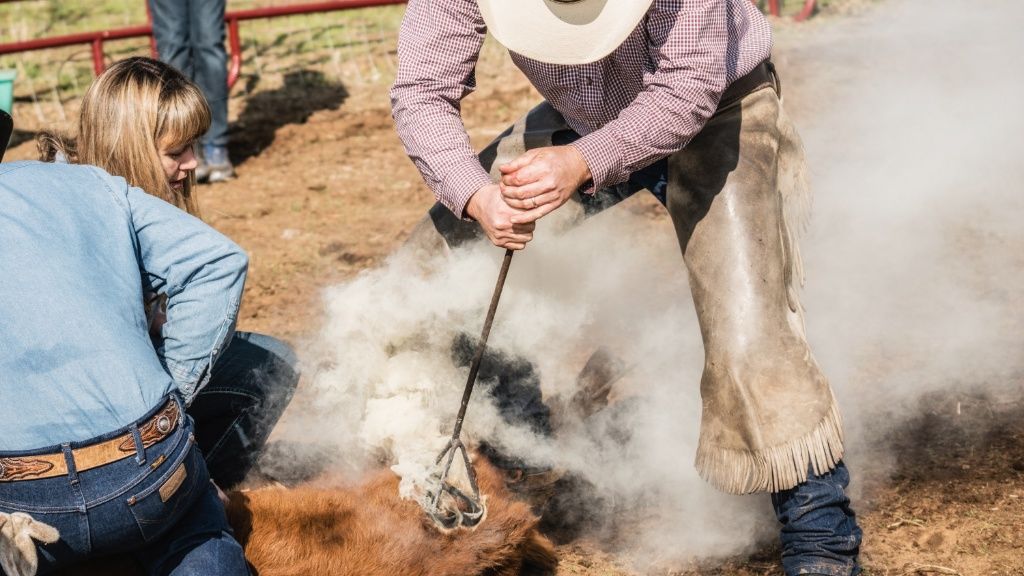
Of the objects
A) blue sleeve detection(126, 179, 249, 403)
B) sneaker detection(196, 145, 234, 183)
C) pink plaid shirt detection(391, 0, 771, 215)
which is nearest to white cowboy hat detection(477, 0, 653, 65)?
pink plaid shirt detection(391, 0, 771, 215)

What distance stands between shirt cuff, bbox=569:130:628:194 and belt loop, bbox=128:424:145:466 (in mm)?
1261

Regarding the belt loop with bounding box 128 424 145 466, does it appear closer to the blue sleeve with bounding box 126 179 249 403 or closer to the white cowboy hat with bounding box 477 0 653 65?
the blue sleeve with bounding box 126 179 249 403

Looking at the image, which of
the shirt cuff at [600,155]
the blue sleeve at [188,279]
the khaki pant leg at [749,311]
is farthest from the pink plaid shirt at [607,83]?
the blue sleeve at [188,279]

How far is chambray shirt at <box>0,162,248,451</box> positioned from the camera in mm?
2223

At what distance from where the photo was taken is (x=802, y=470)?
9.34 feet

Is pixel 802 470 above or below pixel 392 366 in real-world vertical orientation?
above

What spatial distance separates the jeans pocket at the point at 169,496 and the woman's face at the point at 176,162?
81cm

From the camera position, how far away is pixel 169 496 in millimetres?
2381

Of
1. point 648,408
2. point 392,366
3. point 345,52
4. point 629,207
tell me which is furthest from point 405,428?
point 345,52

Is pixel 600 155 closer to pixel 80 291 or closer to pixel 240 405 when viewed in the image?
pixel 80 291

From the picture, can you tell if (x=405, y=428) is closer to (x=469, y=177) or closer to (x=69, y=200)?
(x=469, y=177)

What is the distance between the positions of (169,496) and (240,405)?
1.02 metres

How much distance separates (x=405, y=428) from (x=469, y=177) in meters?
0.79

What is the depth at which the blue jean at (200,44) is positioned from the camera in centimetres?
689
